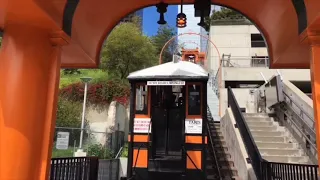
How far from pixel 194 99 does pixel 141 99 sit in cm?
153

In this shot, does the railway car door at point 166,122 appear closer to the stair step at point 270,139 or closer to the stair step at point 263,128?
the stair step at point 270,139

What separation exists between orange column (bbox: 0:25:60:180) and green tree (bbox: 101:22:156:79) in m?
20.8

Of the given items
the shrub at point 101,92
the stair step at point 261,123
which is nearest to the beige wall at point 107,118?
the shrub at point 101,92

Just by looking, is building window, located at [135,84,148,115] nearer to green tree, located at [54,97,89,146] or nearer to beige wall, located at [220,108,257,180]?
beige wall, located at [220,108,257,180]

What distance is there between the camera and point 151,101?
889 cm

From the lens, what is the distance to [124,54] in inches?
1037

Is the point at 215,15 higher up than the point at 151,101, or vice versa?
the point at 215,15

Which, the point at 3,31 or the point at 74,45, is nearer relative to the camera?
the point at 3,31

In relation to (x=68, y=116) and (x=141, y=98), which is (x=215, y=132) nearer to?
(x=141, y=98)

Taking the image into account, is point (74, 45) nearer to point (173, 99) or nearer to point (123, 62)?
point (173, 99)

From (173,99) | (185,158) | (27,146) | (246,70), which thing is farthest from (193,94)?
(246,70)

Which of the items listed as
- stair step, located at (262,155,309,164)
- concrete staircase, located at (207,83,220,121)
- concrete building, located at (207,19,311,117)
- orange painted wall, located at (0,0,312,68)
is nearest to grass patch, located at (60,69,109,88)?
concrete staircase, located at (207,83,220,121)

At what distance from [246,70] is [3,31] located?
22.4 metres

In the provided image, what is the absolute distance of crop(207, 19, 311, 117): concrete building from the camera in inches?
966
